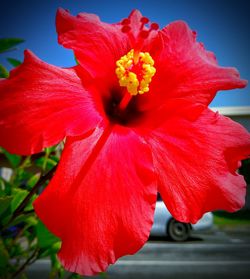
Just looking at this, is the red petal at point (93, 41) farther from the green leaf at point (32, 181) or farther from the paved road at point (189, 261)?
the paved road at point (189, 261)

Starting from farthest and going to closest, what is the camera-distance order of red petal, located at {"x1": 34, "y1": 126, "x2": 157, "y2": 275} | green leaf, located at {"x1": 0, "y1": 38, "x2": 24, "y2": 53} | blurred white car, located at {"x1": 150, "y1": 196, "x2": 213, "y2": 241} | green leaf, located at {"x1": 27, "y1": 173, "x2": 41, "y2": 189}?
blurred white car, located at {"x1": 150, "y1": 196, "x2": 213, "y2": 241} → green leaf, located at {"x1": 27, "y1": 173, "x2": 41, "y2": 189} → green leaf, located at {"x1": 0, "y1": 38, "x2": 24, "y2": 53} → red petal, located at {"x1": 34, "y1": 126, "x2": 157, "y2": 275}

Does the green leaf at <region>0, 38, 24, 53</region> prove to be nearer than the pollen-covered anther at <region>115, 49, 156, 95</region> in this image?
No

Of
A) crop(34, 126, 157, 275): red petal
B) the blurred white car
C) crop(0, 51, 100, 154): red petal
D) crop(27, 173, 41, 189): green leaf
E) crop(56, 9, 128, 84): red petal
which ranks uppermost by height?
crop(56, 9, 128, 84): red petal

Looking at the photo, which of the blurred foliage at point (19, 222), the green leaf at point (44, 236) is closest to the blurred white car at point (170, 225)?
the blurred foliage at point (19, 222)


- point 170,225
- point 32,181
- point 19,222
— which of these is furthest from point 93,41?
point 170,225

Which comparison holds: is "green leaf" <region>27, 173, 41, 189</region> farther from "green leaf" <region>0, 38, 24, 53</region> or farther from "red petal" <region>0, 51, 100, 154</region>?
"red petal" <region>0, 51, 100, 154</region>

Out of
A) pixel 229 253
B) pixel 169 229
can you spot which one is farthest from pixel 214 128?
pixel 169 229

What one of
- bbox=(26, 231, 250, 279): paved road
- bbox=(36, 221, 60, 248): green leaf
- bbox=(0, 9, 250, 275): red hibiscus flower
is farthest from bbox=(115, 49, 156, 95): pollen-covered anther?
bbox=(26, 231, 250, 279): paved road
